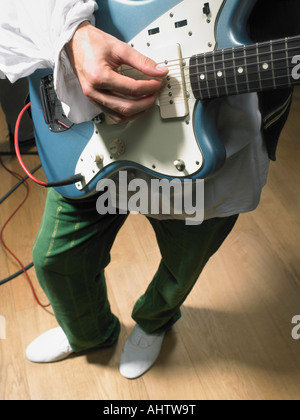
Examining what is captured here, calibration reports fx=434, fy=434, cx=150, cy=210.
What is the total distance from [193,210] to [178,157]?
0.14 meters

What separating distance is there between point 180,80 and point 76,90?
0.64ft

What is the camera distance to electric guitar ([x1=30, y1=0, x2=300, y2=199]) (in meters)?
0.64

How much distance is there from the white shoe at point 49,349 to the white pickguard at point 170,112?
635 millimetres

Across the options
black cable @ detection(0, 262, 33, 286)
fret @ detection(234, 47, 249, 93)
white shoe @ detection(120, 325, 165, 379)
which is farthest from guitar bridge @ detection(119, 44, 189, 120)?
black cable @ detection(0, 262, 33, 286)

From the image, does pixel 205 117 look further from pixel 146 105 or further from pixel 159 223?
pixel 159 223

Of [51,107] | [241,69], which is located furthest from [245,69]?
[51,107]

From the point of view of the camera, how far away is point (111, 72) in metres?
0.69

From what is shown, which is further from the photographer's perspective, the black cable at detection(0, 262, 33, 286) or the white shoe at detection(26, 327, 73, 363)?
the black cable at detection(0, 262, 33, 286)

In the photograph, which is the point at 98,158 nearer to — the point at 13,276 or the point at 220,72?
the point at 220,72

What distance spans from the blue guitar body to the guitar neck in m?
0.03

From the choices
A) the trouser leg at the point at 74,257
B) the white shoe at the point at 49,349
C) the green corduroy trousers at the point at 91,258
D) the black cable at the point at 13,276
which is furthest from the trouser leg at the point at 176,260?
the black cable at the point at 13,276

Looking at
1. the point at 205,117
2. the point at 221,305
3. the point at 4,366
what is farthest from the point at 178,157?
the point at 4,366

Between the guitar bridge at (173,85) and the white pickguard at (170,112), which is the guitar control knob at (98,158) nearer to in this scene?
the white pickguard at (170,112)

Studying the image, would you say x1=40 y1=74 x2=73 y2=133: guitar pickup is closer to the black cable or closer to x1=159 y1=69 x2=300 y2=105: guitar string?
x1=159 y1=69 x2=300 y2=105: guitar string
